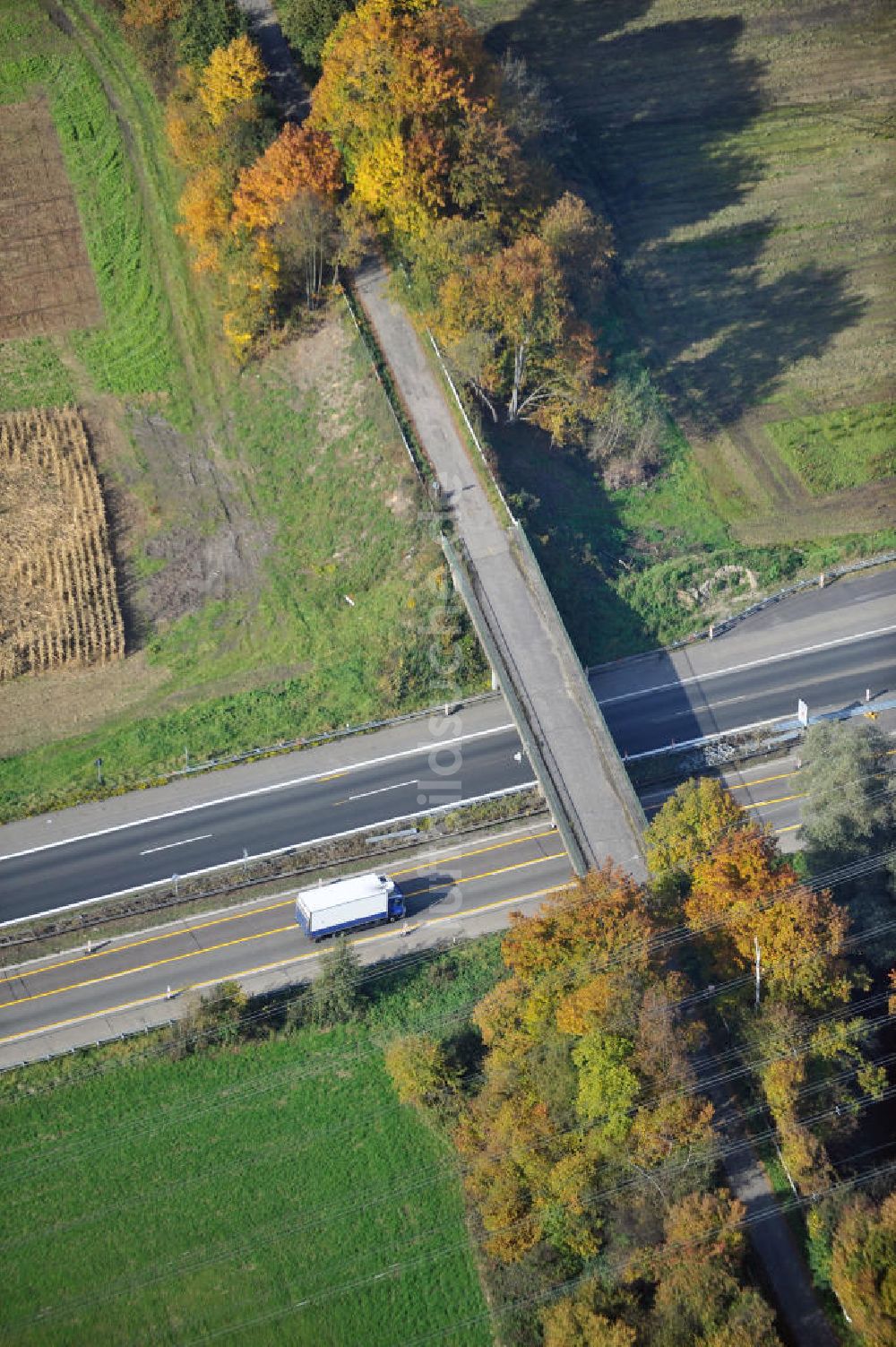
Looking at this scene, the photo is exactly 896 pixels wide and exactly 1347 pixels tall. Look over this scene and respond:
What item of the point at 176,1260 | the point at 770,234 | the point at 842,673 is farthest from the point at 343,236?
the point at 176,1260

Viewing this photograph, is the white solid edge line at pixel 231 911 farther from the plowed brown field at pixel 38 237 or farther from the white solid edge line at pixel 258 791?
the plowed brown field at pixel 38 237

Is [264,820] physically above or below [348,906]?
above

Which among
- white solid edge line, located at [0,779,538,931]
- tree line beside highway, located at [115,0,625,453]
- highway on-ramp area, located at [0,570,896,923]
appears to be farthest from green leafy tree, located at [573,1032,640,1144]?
tree line beside highway, located at [115,0,625,453]

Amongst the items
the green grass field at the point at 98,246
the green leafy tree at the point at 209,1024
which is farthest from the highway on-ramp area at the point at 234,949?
the green grass field at the point at 98,246

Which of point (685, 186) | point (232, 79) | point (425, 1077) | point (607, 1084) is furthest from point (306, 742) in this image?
point (685, 186)

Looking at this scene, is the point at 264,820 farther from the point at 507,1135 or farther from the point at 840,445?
the point at 840,445

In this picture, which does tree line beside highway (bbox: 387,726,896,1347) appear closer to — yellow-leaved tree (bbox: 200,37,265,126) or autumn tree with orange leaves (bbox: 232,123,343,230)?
autumn tree with orange leaves (bbox: 232,123,343,230)

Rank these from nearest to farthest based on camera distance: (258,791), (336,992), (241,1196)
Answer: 1. (241,1196)
2. (336,992)
3. (258,791)
